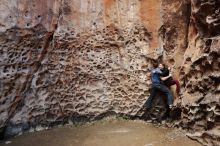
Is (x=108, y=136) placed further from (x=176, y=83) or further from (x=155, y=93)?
(x=176, y=83)

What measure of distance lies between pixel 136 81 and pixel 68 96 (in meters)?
1.69

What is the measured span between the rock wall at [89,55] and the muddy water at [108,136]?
382 mm

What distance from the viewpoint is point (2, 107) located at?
722 cm

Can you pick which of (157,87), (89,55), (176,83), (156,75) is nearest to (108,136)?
(157,87)

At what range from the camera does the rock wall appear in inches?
286

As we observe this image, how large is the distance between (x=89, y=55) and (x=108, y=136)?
7.40 ft

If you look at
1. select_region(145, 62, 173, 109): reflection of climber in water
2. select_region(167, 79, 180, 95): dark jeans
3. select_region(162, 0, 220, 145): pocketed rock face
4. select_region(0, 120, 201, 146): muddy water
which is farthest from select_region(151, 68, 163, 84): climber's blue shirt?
select_region(0, 120, 201, 146): muddy water

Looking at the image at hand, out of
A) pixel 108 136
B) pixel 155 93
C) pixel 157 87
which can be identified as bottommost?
pixel 108 136

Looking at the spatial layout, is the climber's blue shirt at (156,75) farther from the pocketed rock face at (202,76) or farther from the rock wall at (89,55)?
the pocketed rock face at (202,76)

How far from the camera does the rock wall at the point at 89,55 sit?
7270 millimetres

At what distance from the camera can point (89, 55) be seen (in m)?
8.34

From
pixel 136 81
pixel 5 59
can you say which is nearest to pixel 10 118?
pixel 5 59

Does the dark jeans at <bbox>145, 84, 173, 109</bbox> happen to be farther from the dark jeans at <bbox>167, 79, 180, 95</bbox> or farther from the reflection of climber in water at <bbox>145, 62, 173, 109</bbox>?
the dark jeans at <bbox>167, 79, 180, 95</bbox>

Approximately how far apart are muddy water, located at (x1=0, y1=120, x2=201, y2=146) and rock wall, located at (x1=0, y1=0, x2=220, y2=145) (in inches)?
15.0
